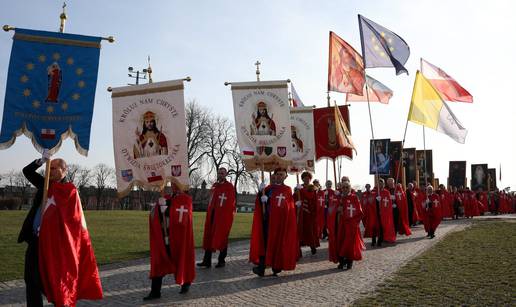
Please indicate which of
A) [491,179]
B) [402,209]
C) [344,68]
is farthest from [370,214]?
[491,179]

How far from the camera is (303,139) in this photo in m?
15.4

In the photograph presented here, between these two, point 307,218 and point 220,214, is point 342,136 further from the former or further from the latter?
point 220,214

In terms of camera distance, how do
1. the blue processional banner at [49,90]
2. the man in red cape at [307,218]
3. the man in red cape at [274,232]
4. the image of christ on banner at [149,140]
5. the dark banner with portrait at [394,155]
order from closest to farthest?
1. the blue processional banner at [49,90]
2. the image of christ on banner at [149,140]
3. the man in red cape at [274,232]
4. the man in red cape at [307,218]
5. the dark banner with portrait at [394,155]

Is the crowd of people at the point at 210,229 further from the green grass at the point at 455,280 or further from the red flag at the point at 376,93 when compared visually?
the red flag at the point at 376,93

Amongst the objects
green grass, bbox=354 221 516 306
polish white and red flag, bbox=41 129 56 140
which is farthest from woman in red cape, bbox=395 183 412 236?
polish white and red flag, bbox=41 129 56 140

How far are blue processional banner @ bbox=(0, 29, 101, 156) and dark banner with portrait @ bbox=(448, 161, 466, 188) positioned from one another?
3813 centimetres

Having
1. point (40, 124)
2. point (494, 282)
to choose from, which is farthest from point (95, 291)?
point (494, 282)

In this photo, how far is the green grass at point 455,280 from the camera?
694 centimetres

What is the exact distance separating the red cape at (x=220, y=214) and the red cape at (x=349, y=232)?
2.33 m

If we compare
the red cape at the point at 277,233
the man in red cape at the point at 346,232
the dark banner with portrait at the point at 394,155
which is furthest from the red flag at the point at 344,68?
the dark banner with portrait at the point at 394,155

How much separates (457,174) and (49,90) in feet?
127

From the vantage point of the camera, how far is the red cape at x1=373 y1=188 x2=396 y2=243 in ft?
50.4

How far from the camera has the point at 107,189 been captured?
87500 millimetres

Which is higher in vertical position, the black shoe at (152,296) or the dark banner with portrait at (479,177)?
the dark banner with portrait at (479,177)
